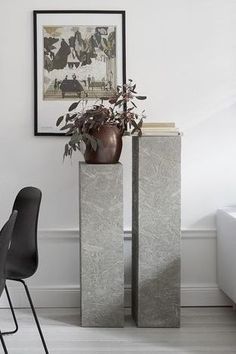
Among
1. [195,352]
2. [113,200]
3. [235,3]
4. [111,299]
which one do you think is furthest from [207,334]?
[235,3]

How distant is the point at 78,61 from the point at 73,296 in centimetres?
168

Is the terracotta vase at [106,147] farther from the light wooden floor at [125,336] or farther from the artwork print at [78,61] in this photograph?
the light wooden floor at [125,336]

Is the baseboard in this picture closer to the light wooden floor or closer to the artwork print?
the light wooden floor

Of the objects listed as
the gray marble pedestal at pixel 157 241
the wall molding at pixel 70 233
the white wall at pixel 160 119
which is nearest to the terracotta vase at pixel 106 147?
the gray marble pedestal at pixel 157 241

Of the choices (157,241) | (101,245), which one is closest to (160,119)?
(157,241)

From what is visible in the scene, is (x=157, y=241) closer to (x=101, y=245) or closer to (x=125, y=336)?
(x=101, y=245)

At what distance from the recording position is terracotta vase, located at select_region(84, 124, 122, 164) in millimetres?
4492

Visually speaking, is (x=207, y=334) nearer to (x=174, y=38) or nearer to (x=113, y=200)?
(x=113, y=200)

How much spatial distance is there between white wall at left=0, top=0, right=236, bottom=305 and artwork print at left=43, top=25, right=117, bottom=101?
128mm

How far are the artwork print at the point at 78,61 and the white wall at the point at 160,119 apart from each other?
13cm

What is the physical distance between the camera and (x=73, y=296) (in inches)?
201

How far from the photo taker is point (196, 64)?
503 centimetres

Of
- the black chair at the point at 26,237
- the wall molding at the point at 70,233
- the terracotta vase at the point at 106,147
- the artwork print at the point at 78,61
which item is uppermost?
the artwork print at the point at 78,61

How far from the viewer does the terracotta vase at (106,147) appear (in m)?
4.49
